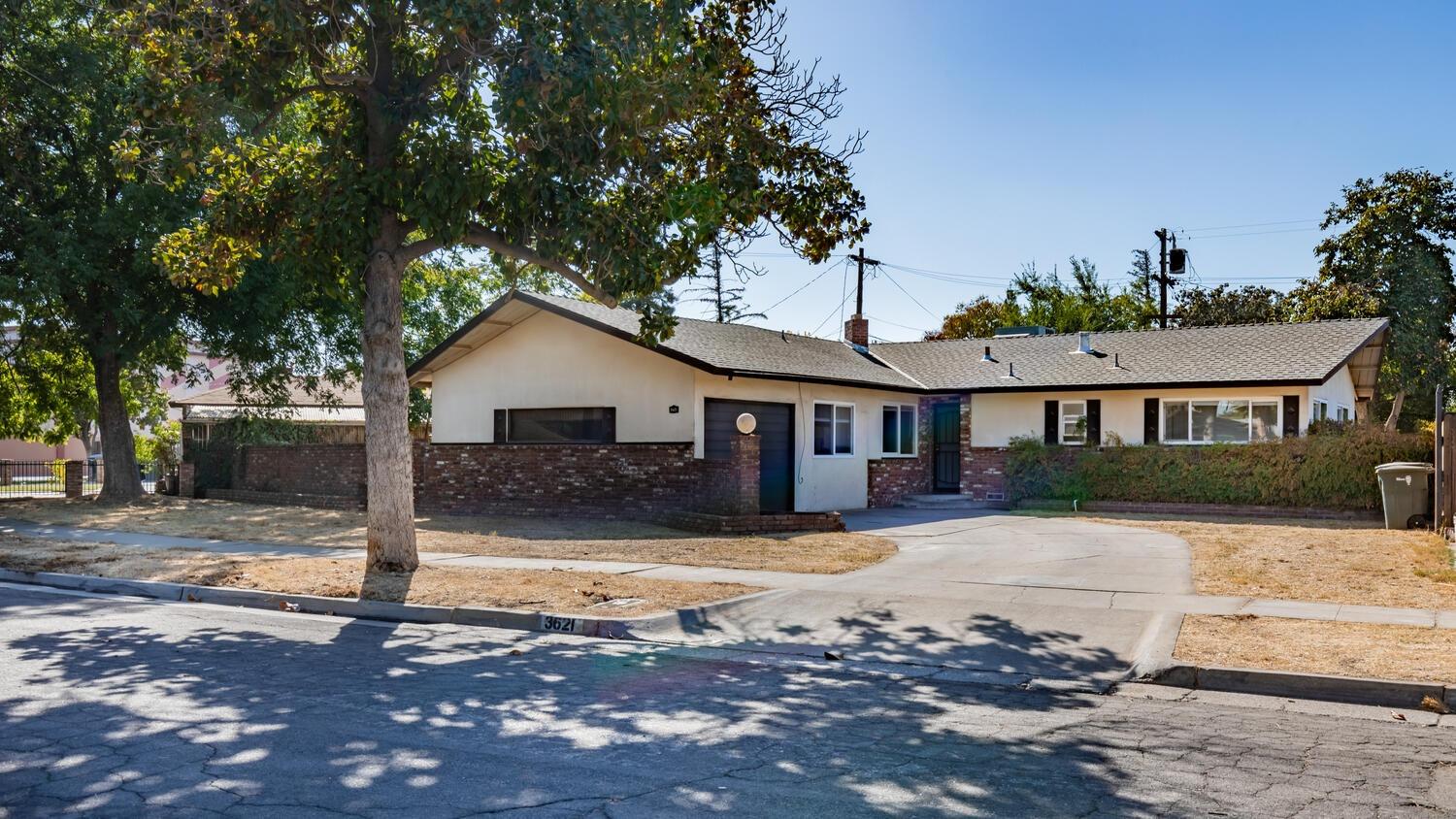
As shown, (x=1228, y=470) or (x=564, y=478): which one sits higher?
(x=1228, y=470)

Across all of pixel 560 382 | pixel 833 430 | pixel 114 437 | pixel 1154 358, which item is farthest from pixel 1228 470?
pixel 114 437

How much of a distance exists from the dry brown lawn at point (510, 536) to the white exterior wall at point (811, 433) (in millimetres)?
3296

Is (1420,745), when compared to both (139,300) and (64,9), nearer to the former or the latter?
(139,300)

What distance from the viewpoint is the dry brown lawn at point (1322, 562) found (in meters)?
11.4

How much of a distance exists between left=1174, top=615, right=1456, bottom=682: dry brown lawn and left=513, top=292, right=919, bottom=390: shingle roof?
40.7 feet

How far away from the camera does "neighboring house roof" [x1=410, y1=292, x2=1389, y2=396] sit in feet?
76.1

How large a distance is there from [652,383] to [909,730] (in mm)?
16106

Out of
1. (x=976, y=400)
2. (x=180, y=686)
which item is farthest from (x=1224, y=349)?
(x=180, y=686)

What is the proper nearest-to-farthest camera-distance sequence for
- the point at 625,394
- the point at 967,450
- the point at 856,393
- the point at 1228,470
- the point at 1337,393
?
the point at 625,394, the point at 1228,470, the point at 856,393, the point at 1337,393, the point at 967,450

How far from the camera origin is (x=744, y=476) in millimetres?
19391

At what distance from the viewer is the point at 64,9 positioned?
24188 mm

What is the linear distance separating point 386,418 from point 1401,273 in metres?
38.0

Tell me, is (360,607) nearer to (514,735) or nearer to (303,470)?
(514,735)

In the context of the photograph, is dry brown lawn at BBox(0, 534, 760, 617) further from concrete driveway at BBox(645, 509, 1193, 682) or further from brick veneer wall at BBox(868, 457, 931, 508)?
brick veneer wall at BBox(868, 457, 931, 508)
